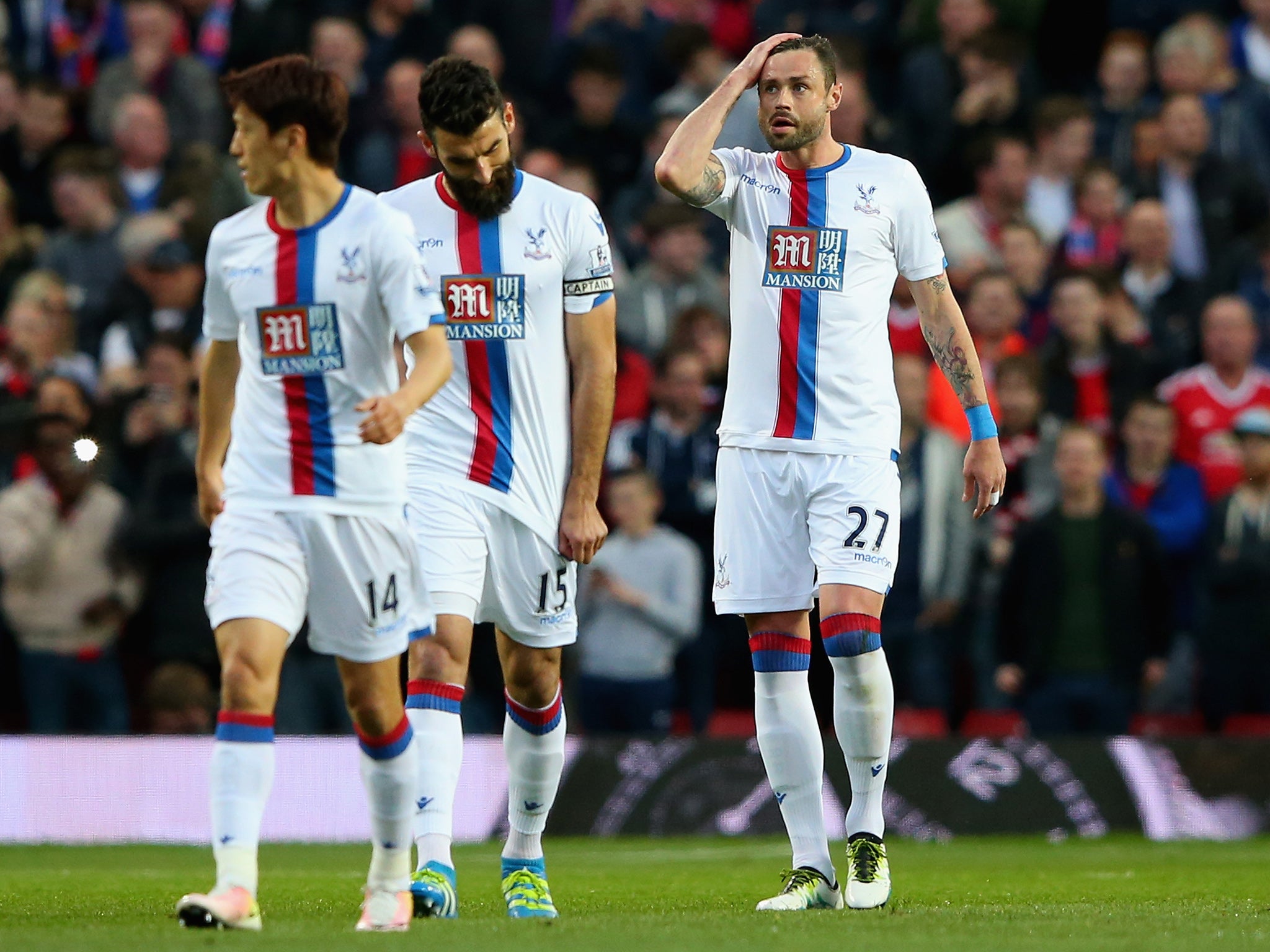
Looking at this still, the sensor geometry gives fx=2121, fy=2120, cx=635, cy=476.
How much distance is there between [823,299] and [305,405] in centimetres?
217

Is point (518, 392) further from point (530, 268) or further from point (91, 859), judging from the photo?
point (91, 859)

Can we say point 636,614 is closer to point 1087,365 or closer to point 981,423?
point 1087,365

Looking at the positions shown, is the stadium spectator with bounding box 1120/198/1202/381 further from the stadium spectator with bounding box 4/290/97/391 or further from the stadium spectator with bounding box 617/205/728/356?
the stadium spectator with bounding box 4/290/97/391

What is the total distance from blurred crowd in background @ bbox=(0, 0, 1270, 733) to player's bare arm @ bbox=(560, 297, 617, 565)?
16.6ft

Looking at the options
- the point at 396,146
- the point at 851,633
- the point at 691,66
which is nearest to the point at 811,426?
the point at 851,633

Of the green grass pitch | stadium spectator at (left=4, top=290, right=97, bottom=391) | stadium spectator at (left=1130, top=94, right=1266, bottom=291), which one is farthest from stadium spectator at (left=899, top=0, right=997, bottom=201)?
stadium spectator at (left=4, top=290, right=97, bottom=391)

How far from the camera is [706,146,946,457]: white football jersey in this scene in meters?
7.41

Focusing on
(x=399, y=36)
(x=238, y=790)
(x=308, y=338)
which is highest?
(x=399, y=36)

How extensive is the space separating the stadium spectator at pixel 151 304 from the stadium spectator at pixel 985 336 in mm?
4664

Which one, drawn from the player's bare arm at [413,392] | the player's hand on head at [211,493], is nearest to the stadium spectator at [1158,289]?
the player's bare arm at [413,392]

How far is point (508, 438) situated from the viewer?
7.09 m

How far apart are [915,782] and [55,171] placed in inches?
297

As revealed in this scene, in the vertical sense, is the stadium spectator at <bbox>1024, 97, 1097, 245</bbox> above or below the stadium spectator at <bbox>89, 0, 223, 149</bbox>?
below

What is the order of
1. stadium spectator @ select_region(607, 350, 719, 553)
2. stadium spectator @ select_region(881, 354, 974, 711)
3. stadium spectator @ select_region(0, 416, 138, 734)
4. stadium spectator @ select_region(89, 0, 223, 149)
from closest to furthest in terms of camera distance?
stadium spectator @ select_region(881, 354, 974, 711)
stadium spectator @ select_region(0, 416, 138, 734)
stadium spectator @ select_region(607, 350, 719, 553)
stadium spectator @ select_region(89, 0, 223, 149)
